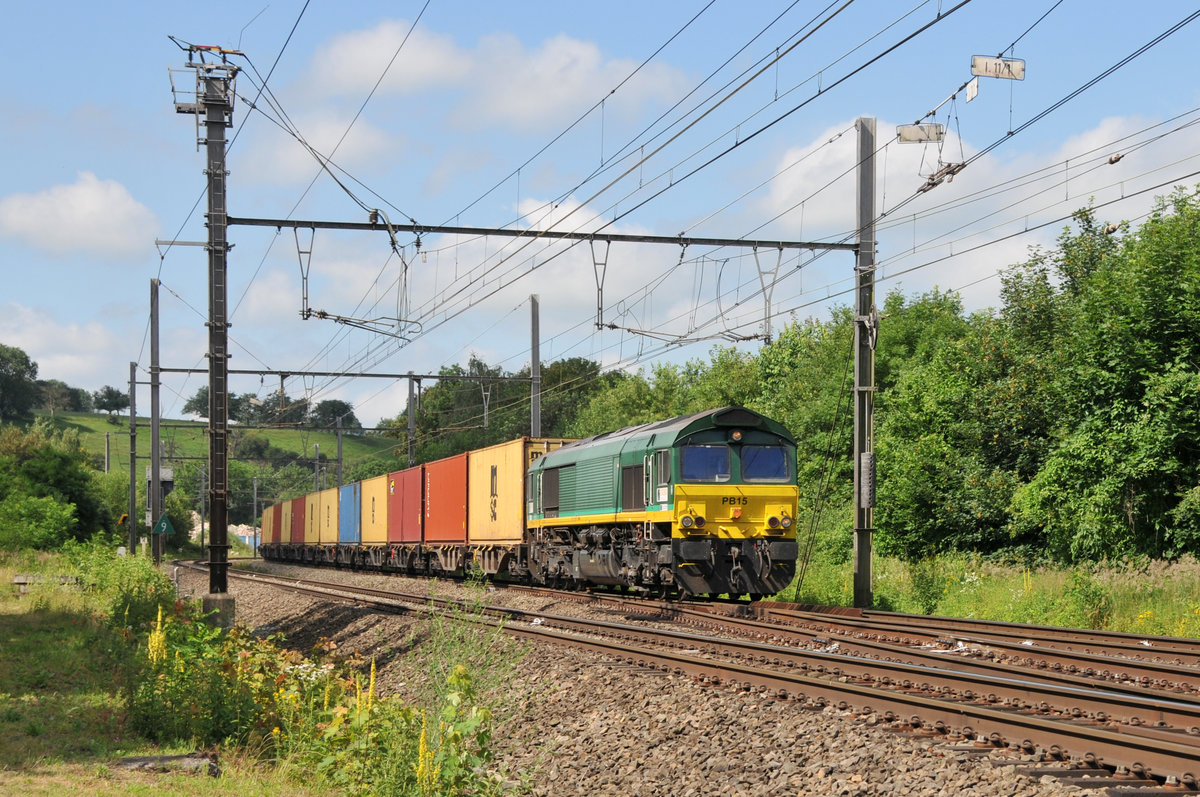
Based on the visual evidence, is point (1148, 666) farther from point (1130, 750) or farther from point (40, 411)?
point (40, 411)

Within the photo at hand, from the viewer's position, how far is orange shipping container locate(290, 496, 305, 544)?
5925 centimetres

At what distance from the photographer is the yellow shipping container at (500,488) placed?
28.0 meters

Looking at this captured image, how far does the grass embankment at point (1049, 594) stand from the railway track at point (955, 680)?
2.66 meters

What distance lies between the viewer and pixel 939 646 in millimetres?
14500

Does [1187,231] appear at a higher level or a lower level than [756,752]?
higher

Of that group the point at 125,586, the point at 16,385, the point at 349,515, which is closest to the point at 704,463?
the point at 125,586

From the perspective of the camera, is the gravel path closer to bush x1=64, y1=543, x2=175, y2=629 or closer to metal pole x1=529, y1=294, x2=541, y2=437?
bush x1=64, y1=543, x2=175, y2=629

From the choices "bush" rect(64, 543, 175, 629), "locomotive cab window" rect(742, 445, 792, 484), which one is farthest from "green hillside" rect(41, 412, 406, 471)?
"locomotive cab window" rect(742, 445, 792, 484)

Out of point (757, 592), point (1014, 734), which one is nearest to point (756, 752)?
point (1014, 734)

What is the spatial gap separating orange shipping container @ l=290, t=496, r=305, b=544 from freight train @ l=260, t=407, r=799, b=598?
2777cm

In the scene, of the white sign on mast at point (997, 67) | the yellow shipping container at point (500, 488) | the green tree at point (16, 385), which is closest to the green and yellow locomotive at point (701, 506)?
the yellow shipping container at point (500, 488)

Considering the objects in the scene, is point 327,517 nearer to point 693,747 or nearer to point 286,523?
point 286,523

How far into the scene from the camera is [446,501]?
113 ft

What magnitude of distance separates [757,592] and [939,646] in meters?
6.10
